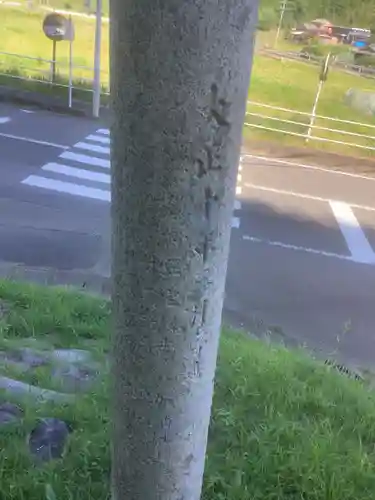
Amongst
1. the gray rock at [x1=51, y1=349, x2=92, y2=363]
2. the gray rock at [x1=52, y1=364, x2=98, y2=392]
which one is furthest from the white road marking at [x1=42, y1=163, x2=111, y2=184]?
the gray rock at [x1=52, y1=364, x2=98, y2=392]

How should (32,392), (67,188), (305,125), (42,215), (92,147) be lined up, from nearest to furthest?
(32,392) → (42,215) → (67,188) → (92,147) → (305,125)

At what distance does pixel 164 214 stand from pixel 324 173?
10164mm

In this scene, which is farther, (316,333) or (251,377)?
(316,333)

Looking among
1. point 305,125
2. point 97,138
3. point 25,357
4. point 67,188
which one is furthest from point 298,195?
point 25,357

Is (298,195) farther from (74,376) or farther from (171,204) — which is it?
(171,204)

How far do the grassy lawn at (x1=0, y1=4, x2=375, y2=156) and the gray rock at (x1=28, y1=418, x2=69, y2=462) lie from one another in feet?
32.0

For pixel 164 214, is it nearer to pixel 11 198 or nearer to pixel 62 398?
pixel 62 398

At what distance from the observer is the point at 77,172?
9.16 meters

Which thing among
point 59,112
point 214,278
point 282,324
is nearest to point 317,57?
point 59,112

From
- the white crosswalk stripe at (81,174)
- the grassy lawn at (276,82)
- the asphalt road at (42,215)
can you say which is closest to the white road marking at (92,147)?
the white crosswalk stripe at (81,174)

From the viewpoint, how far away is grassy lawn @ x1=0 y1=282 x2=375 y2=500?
7.60ft

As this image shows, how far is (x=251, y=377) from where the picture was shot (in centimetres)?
323

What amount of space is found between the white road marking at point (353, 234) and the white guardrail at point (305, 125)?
3129 mm

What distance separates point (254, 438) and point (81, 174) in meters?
6.99
